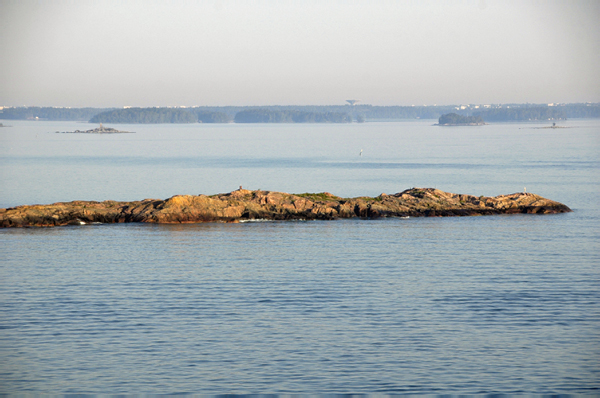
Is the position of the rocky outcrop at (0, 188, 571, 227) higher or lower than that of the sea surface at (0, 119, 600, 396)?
higher

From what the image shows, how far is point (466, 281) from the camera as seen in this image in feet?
118

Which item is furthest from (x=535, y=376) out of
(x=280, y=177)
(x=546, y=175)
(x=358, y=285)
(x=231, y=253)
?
(x=546, y=175)

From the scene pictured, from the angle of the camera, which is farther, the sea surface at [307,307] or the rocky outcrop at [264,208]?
the rocky outcrop at [264,208]

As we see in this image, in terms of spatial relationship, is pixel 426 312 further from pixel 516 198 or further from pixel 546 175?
pixel 546 175

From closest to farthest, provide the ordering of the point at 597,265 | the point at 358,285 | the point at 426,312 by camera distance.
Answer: the point at 426,312, the point at 358,285, the point at 597,265

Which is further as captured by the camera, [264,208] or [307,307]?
[264,208]

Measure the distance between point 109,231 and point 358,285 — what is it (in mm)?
25046

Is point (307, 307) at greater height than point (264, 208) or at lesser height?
lesser

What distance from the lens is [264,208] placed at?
59.0 m

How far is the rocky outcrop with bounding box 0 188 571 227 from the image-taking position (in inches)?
2200

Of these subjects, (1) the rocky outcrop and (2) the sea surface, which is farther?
(1) the rocky outcrop

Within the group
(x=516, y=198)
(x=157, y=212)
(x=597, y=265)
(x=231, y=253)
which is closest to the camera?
(x=597, y=265)

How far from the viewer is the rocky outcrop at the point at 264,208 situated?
183 feet

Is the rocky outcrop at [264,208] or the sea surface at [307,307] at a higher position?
the rocky outcrop at [264,208]
